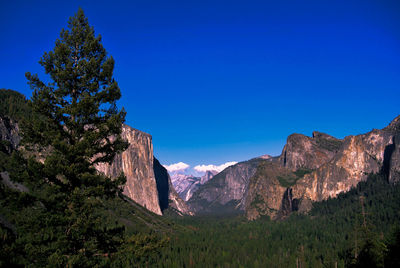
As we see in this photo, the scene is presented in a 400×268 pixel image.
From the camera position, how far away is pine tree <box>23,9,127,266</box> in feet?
46.2

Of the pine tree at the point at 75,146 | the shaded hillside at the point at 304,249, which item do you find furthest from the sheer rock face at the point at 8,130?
the pine tree at the point at 75,146

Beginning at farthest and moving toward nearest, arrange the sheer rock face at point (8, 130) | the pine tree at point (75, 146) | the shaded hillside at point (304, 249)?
the sheer rock face at point (8, 130) < the shaded hillside at point (304, 249) < the pine tree at point (75, 146)

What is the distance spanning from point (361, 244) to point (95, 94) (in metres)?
60.2

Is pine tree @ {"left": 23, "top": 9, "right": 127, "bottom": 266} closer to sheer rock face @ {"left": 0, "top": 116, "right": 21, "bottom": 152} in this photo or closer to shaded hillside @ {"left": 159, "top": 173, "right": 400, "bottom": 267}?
shaded hillside @ {"left": 159, "top": 173, "right": 400, "bottom": 267}

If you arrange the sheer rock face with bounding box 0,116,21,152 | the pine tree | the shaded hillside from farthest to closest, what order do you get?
1. the sheer rock face with bounding box 0,116,21,152
2. the shaded hillside
3. the pine tree

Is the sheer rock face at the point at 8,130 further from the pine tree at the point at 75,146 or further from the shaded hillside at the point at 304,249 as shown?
the pine tree at the point at 75,146

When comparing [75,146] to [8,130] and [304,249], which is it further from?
[8,130]

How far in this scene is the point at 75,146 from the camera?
1518cm

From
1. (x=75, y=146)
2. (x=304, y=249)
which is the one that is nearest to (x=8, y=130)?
(x=75, y=146)

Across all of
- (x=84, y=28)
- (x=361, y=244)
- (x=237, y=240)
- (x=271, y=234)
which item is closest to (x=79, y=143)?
(x=84, y=28)

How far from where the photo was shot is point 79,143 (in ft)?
49.4

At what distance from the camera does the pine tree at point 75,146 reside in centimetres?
1409

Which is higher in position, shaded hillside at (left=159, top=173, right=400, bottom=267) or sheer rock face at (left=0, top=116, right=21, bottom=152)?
sheer rock face at (left=0, top=116, right=21, bottom=152)

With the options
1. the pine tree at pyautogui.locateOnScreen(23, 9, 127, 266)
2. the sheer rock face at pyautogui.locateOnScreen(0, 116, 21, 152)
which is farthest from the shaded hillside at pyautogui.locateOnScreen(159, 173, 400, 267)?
the sheer rock face at pyautogui.locateOnScreen(0, 116, 21, 152)
